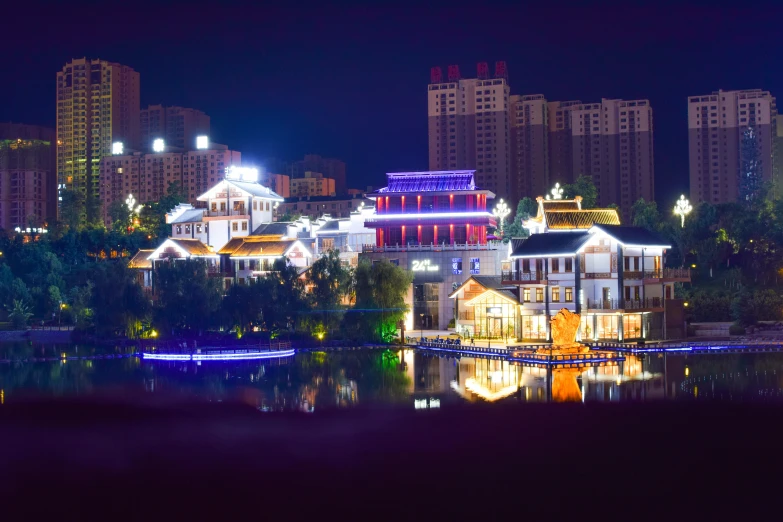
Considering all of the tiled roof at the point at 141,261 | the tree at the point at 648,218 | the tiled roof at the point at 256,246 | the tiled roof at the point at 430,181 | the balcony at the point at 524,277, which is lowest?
the balcony at the point at 524,277

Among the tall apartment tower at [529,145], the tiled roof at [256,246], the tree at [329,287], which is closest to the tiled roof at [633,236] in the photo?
the tree at [329,287]

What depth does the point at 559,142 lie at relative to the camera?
126 meters

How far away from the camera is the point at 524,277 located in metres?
57.3

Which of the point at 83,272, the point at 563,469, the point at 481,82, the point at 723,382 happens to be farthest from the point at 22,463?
the point at 481,82

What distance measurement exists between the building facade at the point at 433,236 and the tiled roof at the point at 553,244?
844 centimetres

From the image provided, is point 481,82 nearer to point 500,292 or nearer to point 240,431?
point 500,292

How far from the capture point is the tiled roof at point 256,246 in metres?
72.8

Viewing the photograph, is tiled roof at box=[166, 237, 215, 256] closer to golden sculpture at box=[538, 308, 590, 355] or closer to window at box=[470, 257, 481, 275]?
window at box=[470, 257, 481, 275]

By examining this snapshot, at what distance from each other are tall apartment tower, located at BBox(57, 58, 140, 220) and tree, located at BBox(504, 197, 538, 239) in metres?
82.1

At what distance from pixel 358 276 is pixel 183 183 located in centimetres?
7875

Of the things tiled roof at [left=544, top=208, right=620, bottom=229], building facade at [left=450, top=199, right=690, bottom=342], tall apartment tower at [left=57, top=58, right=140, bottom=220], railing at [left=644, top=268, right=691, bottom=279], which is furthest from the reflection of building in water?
tall apartment tower at [left=57, top=58, right=140, bottom=220]

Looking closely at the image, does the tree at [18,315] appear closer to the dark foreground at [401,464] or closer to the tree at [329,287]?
the tree at [329,287]

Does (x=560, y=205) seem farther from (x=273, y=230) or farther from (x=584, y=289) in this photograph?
(x=273, y=230)

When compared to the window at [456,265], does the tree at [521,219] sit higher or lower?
higher
